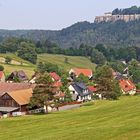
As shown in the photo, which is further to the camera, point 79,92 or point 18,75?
point 18,75

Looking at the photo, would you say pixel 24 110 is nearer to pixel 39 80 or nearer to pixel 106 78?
pixel 39 80

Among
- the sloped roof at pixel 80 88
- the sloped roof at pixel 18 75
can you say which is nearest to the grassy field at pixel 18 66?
the sloped roof at pixel 18 75

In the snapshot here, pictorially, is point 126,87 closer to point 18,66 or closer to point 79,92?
point 79,92

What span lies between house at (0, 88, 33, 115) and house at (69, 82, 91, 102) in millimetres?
28372

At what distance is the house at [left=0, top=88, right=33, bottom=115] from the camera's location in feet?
287

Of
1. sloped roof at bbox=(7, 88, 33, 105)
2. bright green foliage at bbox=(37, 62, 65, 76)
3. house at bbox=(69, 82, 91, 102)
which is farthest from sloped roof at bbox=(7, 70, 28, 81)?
sloped roof at bbox=(7, 88, 33, 105)

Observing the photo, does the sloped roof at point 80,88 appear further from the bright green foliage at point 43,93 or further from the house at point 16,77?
the bright green foliage at point 43,93

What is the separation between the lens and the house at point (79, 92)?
11945 centimetres

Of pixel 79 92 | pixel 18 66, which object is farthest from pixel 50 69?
A: pixel 79 92

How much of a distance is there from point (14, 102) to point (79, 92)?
33874mm

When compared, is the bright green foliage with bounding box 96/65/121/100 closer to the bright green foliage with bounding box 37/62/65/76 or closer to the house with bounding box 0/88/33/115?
the house with bounding box 0/88/33/115

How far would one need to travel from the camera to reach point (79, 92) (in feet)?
394

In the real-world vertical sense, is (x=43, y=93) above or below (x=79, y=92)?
above

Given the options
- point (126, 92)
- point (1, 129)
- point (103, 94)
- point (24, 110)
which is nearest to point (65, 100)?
point (103, 94)
